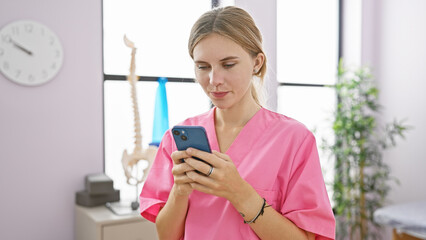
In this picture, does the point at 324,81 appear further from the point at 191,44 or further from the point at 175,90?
the point at 191,44

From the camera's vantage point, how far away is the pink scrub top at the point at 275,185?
94 cm

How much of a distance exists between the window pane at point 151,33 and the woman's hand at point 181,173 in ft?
5.50

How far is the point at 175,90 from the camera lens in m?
2.73

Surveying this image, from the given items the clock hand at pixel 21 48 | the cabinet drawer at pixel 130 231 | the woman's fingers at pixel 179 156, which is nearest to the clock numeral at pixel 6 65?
the clock hand at pixel 21 48

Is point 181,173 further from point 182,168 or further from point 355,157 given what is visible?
point 355,157

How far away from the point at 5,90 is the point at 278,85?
2.12m

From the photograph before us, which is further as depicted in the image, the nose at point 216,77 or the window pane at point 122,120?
the window pane at point 122,120

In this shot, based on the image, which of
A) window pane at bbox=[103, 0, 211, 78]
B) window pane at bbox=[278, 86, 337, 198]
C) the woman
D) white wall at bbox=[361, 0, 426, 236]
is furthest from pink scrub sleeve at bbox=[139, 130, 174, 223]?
white wall at bbox=[361, 0, 426, 236]

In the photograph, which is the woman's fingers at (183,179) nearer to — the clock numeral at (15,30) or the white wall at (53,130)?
the white wall at (53,130)

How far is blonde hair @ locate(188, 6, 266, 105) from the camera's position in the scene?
3.10 feet

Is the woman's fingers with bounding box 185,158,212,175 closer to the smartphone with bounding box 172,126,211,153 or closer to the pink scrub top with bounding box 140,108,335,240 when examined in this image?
the smartphone with bounding box 172,126,211,153

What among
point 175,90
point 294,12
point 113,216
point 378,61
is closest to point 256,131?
point 113,216

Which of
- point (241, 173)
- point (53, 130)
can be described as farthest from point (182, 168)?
point (53, 130)

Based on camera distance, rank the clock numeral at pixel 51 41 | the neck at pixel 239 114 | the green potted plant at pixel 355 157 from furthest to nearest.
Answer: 1. the green potted plant at pixel 355 157
2. the clock numeral at pixel 51 41
3. the neck at pixel 239 114
